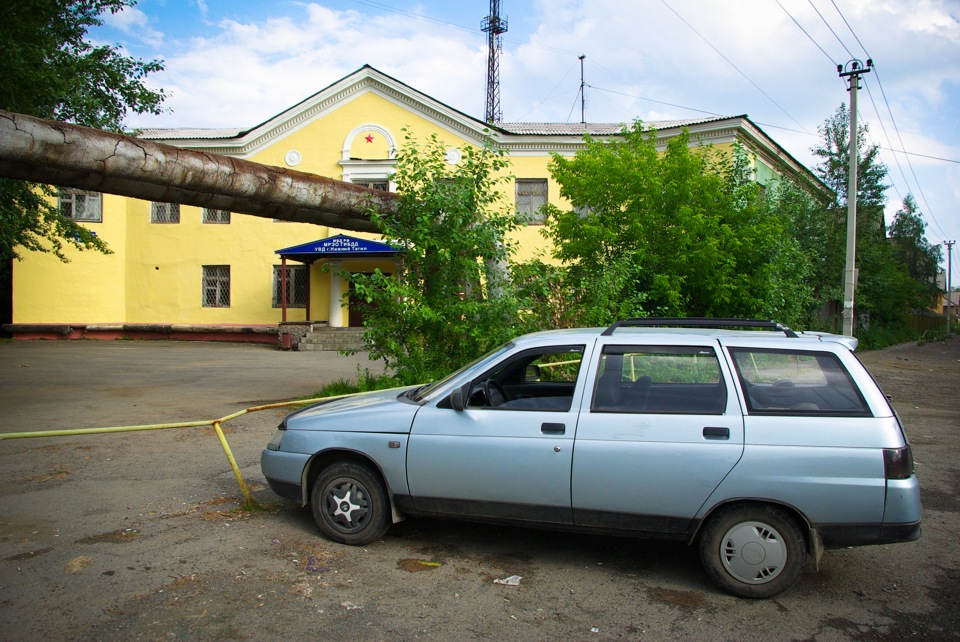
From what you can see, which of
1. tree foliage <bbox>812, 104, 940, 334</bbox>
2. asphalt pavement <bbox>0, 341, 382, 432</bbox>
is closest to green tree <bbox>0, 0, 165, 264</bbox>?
asphalt pavement <bbox>0, 341, 382, 432</bbox>

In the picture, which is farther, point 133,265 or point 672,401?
point 133,265

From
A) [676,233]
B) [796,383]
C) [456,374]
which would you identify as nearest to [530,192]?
[676,233]

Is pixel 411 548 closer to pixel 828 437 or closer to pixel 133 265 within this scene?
pixel 828 437

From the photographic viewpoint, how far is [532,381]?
5.65 m

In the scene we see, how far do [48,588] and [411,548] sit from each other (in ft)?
7.25

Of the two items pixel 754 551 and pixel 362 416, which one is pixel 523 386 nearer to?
pixel 362 416

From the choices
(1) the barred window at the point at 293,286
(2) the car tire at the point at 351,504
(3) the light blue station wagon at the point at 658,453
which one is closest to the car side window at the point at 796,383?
(3) the light blue station wagon at the point at 658,453

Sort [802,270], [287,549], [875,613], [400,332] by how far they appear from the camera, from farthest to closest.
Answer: [802,270] < [400,332] < [287,549] < [875,613]

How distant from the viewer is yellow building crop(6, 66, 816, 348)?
26172 millimetres

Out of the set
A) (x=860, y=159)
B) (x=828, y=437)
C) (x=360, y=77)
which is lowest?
(x=828, y=437)

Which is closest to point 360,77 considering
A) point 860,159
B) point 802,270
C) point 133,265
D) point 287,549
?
point 133,265

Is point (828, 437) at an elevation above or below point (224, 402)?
above

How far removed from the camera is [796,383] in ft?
13.9

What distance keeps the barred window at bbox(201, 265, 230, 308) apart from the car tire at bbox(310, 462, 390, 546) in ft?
82.1
